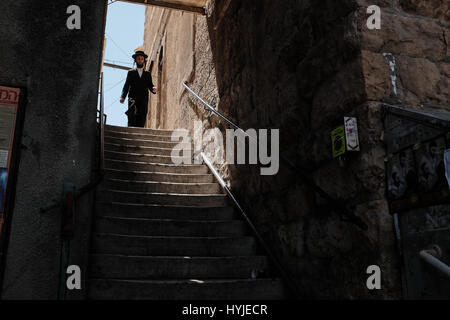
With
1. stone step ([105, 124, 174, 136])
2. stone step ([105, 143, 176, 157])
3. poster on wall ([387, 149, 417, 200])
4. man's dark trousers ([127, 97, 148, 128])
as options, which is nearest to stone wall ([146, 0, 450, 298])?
poster on wall ([387, 149, 417, 200])

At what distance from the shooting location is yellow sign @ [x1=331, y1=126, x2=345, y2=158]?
2.43 m

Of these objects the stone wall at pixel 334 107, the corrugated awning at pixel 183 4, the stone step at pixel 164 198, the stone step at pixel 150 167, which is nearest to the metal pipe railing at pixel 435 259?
the stone wall at pixel 334 107

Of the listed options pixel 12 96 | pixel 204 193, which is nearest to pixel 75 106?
pixel 12 96

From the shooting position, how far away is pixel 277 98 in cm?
353

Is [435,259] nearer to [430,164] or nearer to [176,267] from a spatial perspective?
[430,164]

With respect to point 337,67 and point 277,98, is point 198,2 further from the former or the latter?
point 337,67

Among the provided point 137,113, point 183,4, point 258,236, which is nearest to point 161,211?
point 258,236

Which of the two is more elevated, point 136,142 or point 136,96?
point 136,96

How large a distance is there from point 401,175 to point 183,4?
5231 mm

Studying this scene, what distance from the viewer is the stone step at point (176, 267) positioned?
303 centimetres

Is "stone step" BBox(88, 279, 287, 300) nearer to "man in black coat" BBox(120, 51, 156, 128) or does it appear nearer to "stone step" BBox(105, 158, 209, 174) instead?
"stone step" BBox(105, 158, 209, 174)

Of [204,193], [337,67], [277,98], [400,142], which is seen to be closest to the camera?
[400,142]

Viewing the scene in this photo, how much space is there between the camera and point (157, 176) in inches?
186

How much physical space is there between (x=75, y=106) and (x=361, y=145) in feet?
6.09
